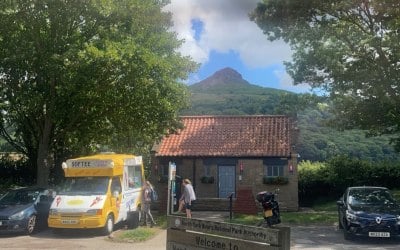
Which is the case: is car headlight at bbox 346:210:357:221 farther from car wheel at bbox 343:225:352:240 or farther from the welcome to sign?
the welcome to sign

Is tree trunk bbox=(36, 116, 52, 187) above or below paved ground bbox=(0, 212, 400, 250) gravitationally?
above

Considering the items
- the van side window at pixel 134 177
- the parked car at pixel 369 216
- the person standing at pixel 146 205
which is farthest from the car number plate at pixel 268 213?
the van side window at pixel 134 177

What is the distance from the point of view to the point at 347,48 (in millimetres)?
23219

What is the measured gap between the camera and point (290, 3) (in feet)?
72.9

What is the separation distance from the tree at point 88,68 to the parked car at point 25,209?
414 centimetres

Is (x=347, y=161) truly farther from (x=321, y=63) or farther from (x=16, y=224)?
(x=16, y=224)

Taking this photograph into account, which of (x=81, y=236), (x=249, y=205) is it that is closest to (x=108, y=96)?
(x=81, y=236)

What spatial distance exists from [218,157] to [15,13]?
13.0 meters

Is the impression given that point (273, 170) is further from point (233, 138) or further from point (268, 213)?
point (268, 213)

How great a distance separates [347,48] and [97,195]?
14.3 metres

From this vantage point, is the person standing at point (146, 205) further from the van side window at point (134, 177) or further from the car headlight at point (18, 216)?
the car headlight at point (18, 216)

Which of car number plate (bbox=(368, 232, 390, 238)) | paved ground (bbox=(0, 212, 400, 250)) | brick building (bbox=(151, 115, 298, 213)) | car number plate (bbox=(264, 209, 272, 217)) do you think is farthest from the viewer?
brick building (bbox=(151, 115, 298, 213))

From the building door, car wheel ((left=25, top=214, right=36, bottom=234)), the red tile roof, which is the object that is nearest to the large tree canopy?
the red tile roof

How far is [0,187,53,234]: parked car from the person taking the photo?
51.0 feet
